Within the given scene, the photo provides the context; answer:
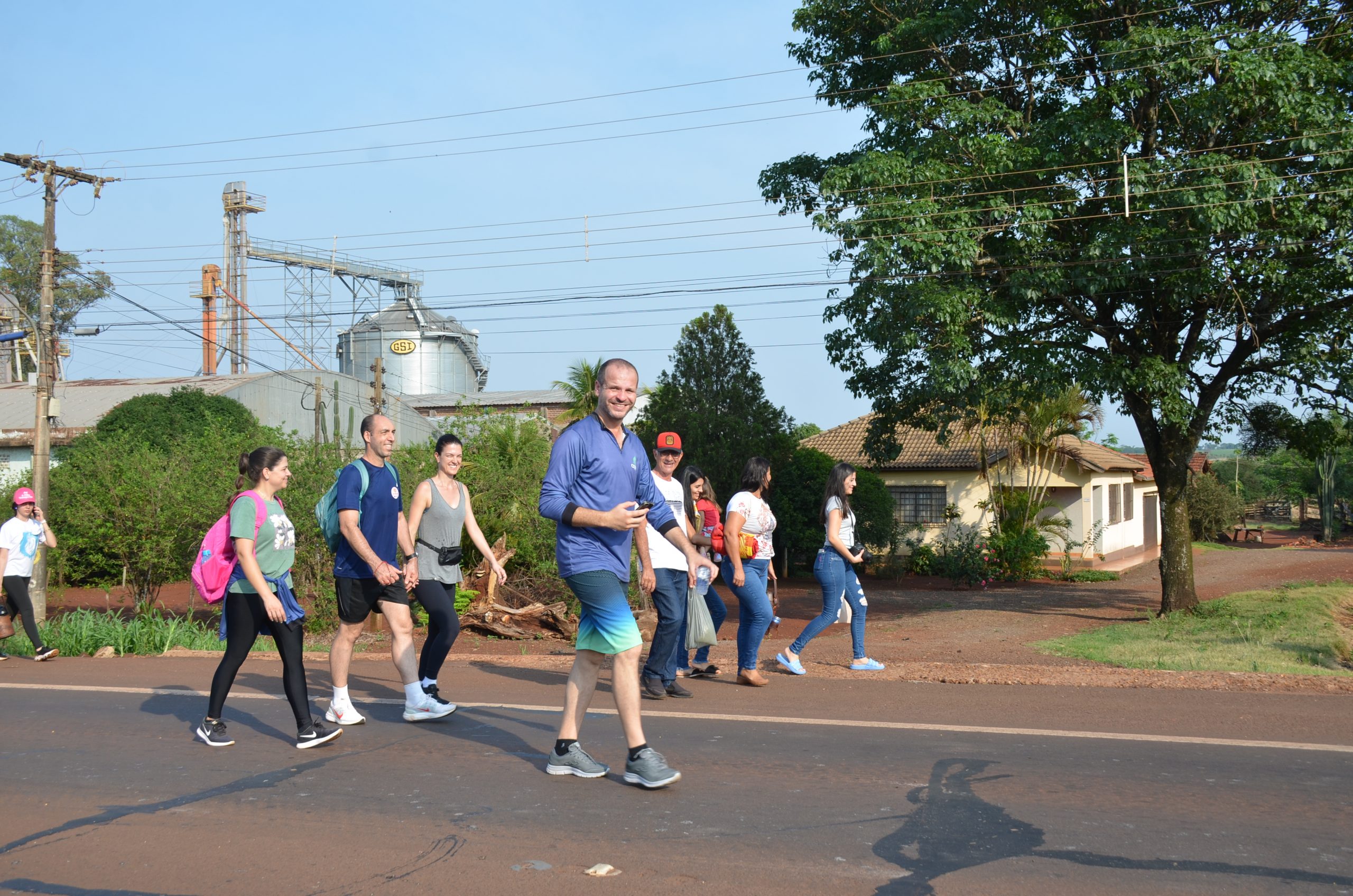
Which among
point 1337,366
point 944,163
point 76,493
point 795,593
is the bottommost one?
point 795,593

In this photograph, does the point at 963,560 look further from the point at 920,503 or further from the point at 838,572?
the point at 838,572

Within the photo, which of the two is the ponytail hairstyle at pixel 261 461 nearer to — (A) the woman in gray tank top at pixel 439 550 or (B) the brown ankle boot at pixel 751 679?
(A) the woman in gray tank top at pixel 439 550

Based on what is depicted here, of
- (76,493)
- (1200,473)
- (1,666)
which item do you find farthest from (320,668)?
(1200,473)

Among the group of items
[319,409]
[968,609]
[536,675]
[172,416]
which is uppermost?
[319,409]

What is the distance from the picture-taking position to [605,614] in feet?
17.0

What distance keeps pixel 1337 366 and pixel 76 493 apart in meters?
18.7

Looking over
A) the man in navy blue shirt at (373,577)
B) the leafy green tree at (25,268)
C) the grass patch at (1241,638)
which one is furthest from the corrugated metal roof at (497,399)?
the man in navy blue shirt at (373,577)

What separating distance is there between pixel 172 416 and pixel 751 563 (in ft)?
83.0

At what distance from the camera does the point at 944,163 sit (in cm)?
1534

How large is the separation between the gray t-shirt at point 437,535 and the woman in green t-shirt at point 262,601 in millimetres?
1051

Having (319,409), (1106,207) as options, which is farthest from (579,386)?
(1106,207)

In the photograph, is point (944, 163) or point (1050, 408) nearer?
point (944, 163)

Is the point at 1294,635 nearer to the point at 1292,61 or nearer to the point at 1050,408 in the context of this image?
the point at 1292,61

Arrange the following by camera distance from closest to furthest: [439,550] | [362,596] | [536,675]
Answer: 1. [362,596]
2. [439,550]
3. [536,675]
